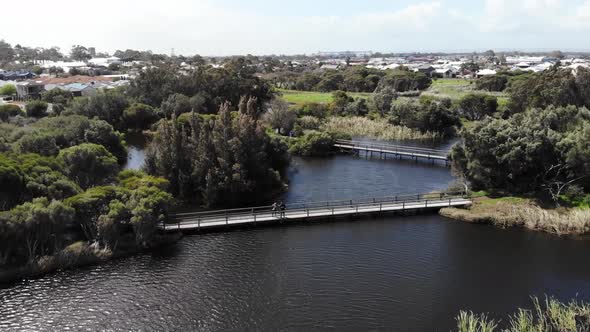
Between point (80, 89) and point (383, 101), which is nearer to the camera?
point (383, 101)

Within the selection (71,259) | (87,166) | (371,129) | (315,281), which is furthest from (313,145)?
(71,259)

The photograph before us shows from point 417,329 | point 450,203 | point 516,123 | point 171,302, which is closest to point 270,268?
point 171,302

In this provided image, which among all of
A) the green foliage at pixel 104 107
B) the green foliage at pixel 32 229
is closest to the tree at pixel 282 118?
the green foliage at pixel 104 107

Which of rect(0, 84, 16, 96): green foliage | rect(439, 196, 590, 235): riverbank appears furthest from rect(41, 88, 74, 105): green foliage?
rect(439, 196, 590, 235): riverbank

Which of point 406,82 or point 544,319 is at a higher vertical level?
point 406,82

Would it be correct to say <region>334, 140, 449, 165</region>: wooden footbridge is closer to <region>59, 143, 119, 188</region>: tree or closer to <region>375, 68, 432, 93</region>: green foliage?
<region>59, 143, 119, 188</region>: tree

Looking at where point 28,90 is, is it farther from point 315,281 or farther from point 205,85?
point 315,281
